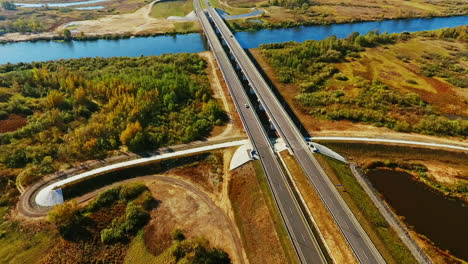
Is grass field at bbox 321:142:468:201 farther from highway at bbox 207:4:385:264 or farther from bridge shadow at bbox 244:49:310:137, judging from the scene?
highway at bbox 207:4:385:264

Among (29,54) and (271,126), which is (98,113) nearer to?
(271,126)

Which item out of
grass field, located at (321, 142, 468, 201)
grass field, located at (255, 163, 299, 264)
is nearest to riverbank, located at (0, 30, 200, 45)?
grass field, located at (255, 163, 299, 264)

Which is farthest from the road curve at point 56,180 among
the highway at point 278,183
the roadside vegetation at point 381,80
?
the roadside vegetation at point 381,80

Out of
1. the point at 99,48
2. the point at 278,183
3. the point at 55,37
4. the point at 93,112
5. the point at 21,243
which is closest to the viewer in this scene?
the point at 21,243

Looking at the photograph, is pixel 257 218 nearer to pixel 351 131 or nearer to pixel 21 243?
pixel 351 131

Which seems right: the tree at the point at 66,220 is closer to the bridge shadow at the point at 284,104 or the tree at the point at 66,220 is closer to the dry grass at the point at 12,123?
the dry grass at the point at 12,123

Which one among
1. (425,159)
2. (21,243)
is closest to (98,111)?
(21,243)
